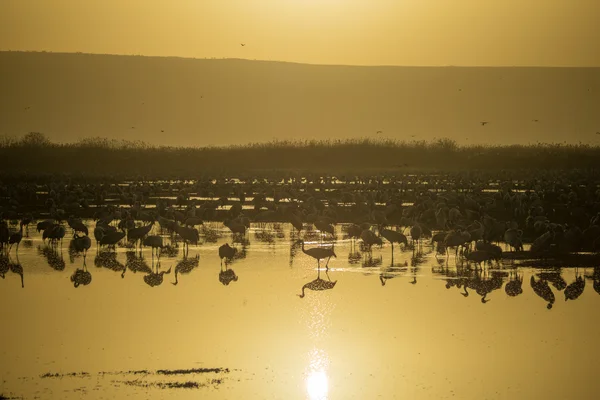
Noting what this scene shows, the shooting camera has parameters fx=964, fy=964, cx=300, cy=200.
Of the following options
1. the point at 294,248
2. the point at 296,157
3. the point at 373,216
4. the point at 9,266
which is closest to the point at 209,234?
the point at 294,248

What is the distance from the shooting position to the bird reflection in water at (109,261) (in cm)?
1366

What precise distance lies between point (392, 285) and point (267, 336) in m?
3.28

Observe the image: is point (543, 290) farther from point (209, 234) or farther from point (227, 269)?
point (209, 234)

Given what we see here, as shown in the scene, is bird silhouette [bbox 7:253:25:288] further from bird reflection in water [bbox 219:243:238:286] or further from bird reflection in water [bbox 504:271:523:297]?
bird reflection in water [bbox 504:271:523:297]

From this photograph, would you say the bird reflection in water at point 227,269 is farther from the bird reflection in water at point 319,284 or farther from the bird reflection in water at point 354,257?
the bird reflection in water at point 354,257

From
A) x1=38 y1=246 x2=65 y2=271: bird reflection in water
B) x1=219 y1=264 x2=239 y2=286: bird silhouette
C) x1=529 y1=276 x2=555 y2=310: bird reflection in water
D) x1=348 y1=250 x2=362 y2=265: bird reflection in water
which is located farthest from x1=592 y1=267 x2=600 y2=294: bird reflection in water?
x1=38 y1=246 x2=65 y2=271: bird reflection in water

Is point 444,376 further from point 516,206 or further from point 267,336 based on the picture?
point 516,206

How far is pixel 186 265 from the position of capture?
14.0m

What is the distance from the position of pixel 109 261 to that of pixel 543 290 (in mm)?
6325

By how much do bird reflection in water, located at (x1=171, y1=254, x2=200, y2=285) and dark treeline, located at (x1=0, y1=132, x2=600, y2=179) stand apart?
34.5 metres

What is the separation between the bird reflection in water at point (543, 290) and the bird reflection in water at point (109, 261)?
17.7 ft

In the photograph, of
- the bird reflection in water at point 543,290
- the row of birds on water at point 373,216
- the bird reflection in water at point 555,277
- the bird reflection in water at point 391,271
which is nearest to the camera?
the bird reflection in water at point 543,290

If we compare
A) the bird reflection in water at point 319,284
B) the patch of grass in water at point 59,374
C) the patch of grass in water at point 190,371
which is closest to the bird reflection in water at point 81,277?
the bird reflection in water at point 319,284

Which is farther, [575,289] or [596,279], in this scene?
[596,279]
